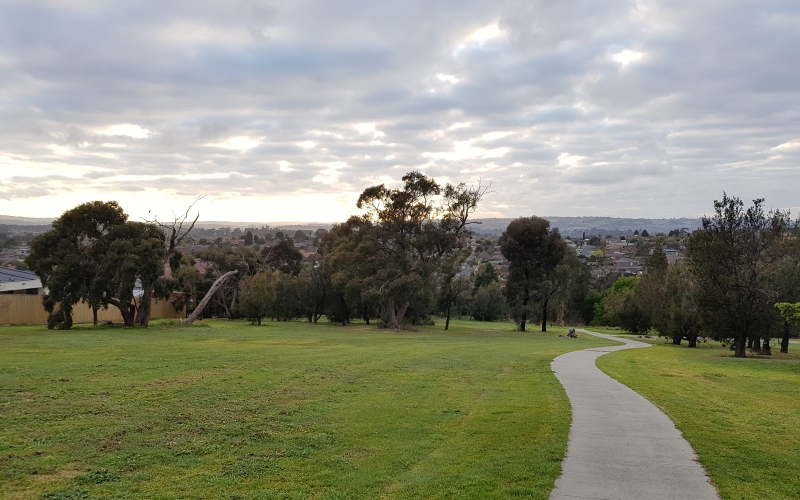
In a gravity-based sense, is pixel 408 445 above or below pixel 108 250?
below

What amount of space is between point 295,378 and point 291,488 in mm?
9475

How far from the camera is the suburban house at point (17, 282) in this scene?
154 ft

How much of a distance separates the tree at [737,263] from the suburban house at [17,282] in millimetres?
46586

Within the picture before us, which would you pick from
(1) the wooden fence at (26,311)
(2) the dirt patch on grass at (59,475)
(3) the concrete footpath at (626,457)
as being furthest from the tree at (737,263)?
(1) the wooden fence at (26,311)

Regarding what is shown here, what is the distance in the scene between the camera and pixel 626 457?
802cm

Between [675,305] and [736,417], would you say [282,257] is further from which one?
[736,417]

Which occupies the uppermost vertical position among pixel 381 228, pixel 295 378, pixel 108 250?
pixel 381 228

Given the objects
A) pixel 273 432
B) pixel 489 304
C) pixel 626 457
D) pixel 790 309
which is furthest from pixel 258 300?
pixel 626 457

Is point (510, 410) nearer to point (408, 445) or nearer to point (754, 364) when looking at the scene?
point (408, 445)

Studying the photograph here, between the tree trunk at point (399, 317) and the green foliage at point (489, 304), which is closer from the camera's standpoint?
the tree trunk at point (399, 317)

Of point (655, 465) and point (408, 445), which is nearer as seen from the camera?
point (655, 465)

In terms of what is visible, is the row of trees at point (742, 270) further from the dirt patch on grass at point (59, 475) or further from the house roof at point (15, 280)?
the house roof at point (15, 280)

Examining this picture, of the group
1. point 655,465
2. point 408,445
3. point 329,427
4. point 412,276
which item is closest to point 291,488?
point 408,445

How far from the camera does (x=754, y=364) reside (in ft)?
87.8
